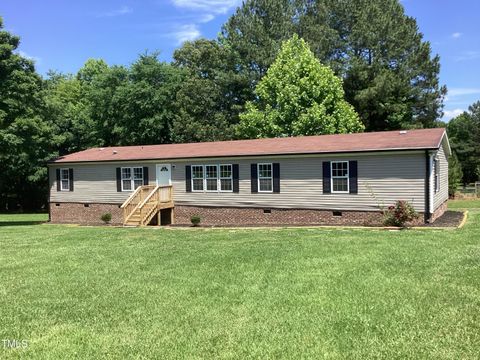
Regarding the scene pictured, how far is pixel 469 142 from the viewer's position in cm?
5688

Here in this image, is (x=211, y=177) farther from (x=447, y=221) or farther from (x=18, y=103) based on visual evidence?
(x=18, y=103)

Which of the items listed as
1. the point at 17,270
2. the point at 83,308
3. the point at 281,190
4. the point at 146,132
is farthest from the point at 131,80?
the point at 83,308

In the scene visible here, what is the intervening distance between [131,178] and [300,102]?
572 inches

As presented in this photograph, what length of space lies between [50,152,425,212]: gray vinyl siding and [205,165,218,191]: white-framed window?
24 cm

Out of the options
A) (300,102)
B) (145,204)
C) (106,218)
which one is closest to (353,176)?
(145,204)

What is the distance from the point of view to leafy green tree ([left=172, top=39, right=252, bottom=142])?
37375 mm

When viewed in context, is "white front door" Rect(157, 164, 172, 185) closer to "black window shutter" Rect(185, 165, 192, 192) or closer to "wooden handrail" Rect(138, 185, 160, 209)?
"black window shutter" Rect(185, 165, 192, 192)

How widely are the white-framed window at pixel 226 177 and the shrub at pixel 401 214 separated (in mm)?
7156

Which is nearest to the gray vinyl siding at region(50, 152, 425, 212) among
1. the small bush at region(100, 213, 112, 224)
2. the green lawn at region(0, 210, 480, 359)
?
the small bush at region(100, 213, 112, 224)

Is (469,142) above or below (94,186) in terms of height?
above

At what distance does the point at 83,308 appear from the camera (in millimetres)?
6547

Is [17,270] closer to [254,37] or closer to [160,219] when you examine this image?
[160,219]

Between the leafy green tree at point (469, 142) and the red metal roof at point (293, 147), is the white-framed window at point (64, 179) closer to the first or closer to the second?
the red metal roof at point (293, 147)

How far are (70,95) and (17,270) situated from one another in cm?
4403
